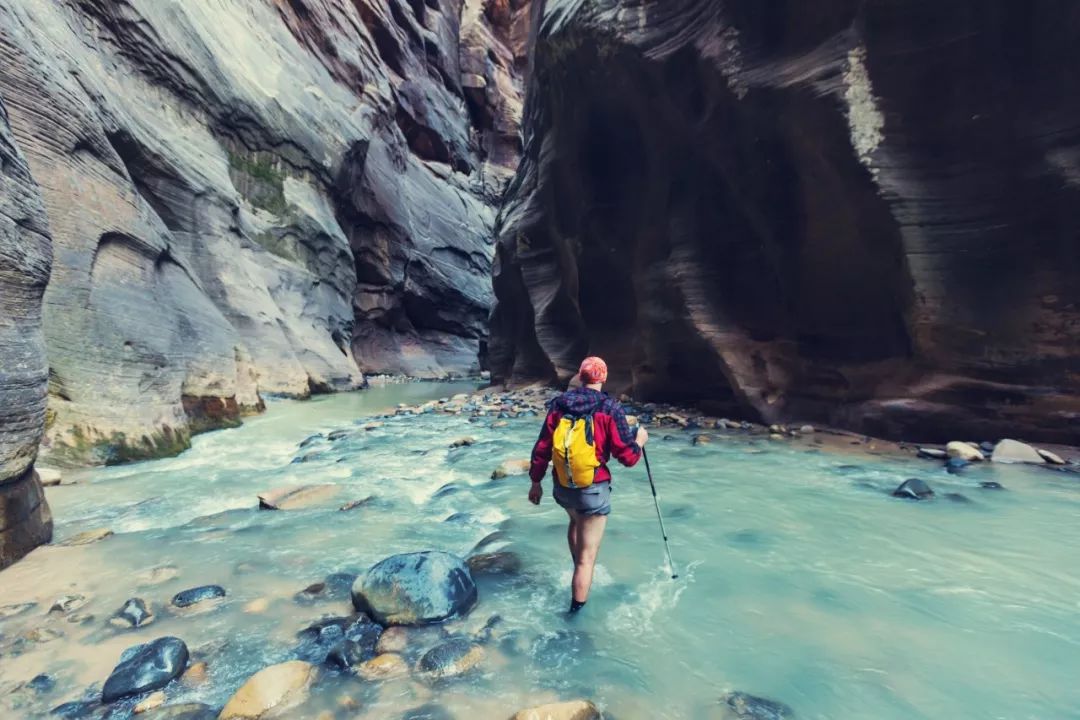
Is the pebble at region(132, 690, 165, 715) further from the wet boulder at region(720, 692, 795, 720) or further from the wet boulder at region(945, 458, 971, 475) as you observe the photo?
the wet boulder at region(945, 458, 971, 475)

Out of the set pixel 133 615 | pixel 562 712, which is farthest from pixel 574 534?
pixel 133 615

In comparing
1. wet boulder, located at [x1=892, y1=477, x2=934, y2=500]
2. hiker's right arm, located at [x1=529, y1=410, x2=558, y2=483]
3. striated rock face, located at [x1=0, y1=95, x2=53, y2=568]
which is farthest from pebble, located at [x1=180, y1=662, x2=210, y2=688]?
wet boulder, located at [x1=892, y1=477, x2=934, y2=500]

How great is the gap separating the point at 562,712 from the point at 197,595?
2.61m

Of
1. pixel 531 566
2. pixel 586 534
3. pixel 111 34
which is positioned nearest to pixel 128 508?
pixel 531 566

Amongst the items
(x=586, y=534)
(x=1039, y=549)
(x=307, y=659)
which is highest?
(x=586, y=534)

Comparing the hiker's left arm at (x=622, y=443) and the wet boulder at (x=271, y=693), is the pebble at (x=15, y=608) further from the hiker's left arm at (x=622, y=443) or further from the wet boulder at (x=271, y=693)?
the hiker's left arm at (x=622, y=443)

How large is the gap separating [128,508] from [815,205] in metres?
10.2

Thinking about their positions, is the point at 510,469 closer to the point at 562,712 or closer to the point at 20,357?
the point at 562,712

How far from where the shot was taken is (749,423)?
1020 cm

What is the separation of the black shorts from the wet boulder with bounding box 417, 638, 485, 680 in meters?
0.93

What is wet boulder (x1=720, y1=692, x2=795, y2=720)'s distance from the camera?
2389mm

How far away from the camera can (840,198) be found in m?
8.14

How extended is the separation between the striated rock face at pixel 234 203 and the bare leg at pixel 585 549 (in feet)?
23.3

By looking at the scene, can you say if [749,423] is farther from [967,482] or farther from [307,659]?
[307,659]
